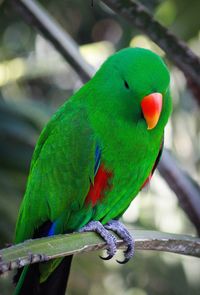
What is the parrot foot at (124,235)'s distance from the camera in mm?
1807

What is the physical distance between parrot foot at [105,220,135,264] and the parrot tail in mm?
182

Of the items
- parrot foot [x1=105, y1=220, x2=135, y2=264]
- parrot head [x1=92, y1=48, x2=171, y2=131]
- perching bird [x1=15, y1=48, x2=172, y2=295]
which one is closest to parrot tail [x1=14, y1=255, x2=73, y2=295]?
perching bird [x1=15, y1=48, x2=172, y2=295]

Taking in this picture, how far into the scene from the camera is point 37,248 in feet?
3.88

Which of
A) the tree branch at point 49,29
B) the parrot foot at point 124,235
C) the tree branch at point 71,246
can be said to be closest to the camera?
the tree branch at point 71,246

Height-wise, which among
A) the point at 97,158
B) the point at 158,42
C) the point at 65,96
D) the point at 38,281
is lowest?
the point at 65,96

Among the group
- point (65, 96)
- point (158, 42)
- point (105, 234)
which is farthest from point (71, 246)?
point (65, 96)

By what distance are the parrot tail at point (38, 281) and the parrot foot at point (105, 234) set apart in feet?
0.61

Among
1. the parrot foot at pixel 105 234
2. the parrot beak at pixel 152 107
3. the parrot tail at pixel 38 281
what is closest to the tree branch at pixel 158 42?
the parrot beak at pixel 152 107

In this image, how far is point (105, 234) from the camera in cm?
172

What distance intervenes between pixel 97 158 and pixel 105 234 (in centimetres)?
26

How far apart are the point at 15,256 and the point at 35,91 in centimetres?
385

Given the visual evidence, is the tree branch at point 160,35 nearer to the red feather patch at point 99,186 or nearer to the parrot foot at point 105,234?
the red feather patch at point 99,186

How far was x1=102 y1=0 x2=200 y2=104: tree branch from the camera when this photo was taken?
1.75 m

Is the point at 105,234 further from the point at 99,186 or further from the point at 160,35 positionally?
the point at 160,35
